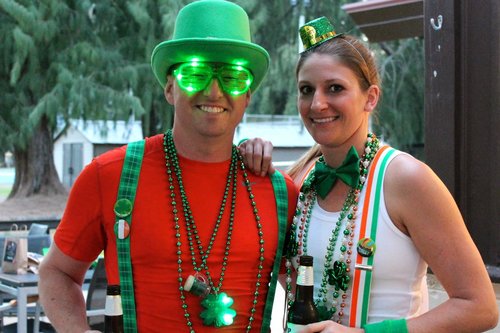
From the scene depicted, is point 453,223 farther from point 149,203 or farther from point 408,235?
point 149,203

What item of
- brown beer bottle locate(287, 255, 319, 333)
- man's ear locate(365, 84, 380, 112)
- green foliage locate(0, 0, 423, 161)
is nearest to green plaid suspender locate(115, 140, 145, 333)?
brown beer bottle locate(287, 255, 319, 333)

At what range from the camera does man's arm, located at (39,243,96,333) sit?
6.80 ft

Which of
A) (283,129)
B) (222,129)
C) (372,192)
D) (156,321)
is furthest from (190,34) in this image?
(283,129)

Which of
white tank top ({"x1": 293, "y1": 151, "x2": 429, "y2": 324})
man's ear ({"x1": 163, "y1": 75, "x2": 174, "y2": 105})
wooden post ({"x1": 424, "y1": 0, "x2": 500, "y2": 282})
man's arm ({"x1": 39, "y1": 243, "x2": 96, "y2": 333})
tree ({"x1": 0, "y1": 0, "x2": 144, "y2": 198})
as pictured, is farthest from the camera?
tree ({"x1": 0, "y1": 0, "x2": 144, "y2": 198})

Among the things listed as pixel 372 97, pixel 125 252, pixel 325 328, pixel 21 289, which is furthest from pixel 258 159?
pixel 21 289

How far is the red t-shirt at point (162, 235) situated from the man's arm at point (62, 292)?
43 millimetres

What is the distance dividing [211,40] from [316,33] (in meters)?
0.33

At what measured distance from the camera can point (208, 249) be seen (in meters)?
2.08

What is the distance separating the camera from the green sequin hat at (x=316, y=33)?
2.09 meters

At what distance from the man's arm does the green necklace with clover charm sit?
1.12 feet

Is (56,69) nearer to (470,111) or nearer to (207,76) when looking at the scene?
(470,111)

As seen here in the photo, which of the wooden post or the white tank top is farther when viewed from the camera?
the wooden post

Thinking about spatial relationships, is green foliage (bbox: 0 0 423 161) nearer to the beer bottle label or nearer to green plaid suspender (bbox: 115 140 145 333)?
green plaid suspender (bbox: 115 140 145 333)

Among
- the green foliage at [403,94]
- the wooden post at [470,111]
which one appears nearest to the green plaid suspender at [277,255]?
the wooden post at [470,111]
